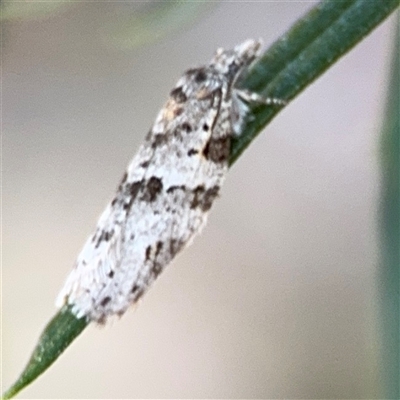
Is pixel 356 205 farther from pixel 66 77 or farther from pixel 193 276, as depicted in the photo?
pixel 66 77

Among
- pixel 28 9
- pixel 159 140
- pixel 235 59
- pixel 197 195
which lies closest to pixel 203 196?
pixel 197 195

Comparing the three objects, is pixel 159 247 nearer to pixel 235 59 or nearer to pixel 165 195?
pixel 165 195

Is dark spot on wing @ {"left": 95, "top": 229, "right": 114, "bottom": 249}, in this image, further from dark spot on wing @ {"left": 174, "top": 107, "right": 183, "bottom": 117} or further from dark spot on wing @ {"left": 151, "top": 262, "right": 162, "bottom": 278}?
dark spot on wing @ {"left": 174, "top": 107, "right": 183, "bottom": 117}

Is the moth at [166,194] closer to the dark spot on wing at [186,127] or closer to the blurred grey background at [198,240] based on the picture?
the dark spot on wing at [186,127]

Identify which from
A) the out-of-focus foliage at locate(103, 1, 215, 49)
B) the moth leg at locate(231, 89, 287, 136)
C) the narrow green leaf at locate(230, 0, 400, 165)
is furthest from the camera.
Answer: the out-of-focus foliage at locate(103, 1, 215, 49)

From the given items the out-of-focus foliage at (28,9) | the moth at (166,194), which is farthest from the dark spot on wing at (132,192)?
the out-of-focus foliage at (28,9)

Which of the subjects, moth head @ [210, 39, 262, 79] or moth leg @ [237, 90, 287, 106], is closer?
moth leg @ [237, 90, 287, 106]

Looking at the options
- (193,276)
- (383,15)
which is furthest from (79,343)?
(383,15)

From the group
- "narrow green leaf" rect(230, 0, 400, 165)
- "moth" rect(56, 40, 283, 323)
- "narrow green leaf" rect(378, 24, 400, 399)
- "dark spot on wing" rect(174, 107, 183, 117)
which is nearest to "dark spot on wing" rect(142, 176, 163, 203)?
"moth" rect(56, 40, 283, 323)
